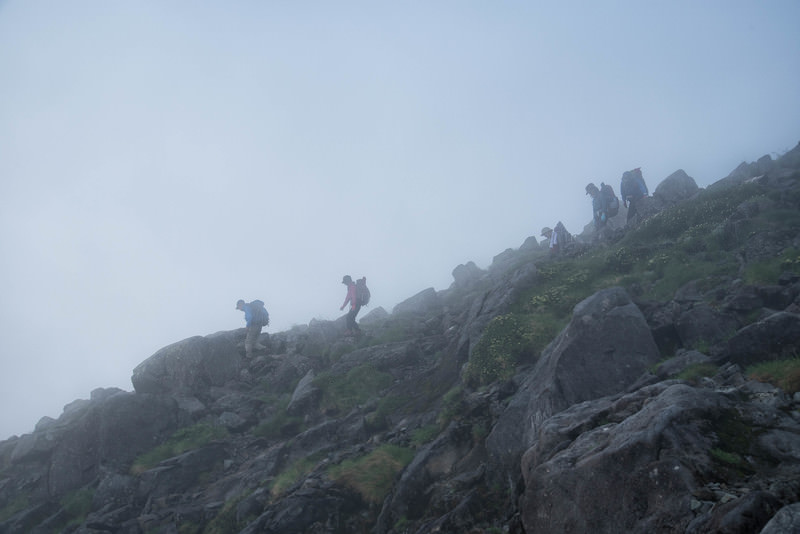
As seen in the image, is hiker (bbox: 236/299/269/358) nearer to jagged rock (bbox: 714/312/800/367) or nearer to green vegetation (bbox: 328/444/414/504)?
green vegetation (bbox: 328/444/414/504)

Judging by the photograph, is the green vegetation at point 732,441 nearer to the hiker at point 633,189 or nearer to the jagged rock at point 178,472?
the jagged rock at point 178,472

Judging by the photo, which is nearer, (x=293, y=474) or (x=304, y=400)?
(x=293, y=474)

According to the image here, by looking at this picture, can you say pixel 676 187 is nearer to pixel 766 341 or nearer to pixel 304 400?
pixel 766 341

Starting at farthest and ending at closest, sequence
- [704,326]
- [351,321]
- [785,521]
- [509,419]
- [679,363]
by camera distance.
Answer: [351,321] < [704,326] < [509,419] < [679,363] < [785,521]

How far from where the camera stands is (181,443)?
17.8m

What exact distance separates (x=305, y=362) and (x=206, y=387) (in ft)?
16.8

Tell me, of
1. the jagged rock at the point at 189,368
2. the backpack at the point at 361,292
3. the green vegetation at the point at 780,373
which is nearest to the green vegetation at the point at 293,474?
the jagged rock at the point at 189,368

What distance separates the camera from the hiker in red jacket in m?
25.8

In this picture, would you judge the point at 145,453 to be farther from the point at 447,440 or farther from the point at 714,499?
the point at 714,499

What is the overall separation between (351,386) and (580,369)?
35.8 ft

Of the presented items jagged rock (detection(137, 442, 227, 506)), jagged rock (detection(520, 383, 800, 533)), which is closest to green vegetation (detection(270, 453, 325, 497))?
jagged rock (detection(137, 442, 227, 506))

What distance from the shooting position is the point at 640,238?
22234 mm

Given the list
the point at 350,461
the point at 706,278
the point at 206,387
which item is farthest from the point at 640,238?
the point at 206,387

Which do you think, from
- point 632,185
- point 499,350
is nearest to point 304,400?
point 499,350
